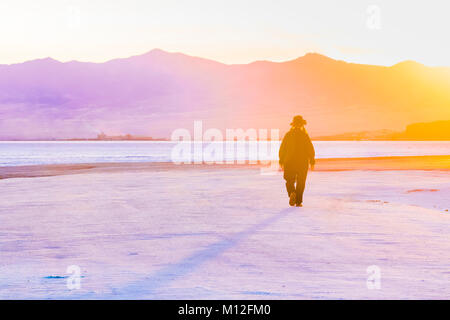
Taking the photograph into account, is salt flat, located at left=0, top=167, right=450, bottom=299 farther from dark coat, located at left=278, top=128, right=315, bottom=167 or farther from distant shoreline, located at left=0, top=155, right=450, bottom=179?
distant shoreline, located at left=0, top=155, right=450, bottom=179

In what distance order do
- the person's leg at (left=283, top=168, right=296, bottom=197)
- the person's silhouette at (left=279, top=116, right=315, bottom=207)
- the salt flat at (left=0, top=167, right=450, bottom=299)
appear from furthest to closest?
the person's leg at (left=283, top=168, right=296, bottom=197) → the person's silhouette at (left=279, top=116, right=315, bottom=207) → the salt flat at (left=0, top=167, right=450, bottom=299)

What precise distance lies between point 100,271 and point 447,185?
15.3 metres

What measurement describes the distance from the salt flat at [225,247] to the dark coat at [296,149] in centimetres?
109

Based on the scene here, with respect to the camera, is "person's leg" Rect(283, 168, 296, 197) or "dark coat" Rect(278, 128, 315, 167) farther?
"person's leg" Rect(283, 168, 296, 197)

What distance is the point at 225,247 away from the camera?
7730 mm

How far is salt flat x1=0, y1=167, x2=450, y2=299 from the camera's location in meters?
5.45

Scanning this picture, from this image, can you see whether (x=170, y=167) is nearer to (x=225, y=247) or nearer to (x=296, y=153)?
(x=296, y=153)

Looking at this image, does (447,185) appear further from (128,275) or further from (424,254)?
(128,275)

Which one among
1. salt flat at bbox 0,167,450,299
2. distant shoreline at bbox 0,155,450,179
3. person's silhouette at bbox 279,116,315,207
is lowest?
salt flat at bbox 0,167,450,299

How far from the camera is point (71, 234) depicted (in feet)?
29.7

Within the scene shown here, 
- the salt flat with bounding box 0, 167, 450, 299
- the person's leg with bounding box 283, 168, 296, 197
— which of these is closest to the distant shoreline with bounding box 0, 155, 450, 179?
the salt flat with bounding box 0, 167, 450, 299

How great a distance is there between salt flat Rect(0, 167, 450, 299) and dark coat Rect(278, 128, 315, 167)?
3.57 feet

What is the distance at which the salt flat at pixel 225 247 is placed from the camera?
545cm
